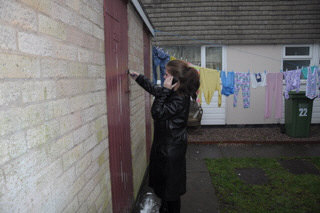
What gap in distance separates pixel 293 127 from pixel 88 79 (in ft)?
22.6

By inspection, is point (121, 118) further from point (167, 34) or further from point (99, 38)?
point (167, 34)

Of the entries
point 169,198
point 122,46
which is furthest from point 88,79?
point 169,198

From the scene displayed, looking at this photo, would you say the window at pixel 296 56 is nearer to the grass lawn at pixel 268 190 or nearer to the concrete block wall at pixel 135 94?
the grass lawn at pixel 268 190

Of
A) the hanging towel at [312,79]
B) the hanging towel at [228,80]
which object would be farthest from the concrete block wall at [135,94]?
the hanging towel at [312,79]

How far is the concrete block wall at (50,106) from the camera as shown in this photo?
1.01 metres

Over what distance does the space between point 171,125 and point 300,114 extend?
5.90 meters

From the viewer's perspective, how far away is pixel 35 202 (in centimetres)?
116

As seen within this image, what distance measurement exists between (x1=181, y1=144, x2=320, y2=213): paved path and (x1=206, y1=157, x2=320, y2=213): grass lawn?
17cm

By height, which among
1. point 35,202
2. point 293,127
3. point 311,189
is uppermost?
point 35,202

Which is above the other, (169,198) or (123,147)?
(123,147)

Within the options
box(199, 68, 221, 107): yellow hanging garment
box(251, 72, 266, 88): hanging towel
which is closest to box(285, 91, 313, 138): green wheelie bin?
A: box(251, 72, 266, 88): hanging towel

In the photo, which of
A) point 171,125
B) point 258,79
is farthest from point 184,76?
point 258,79

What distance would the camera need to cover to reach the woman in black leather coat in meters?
2.50

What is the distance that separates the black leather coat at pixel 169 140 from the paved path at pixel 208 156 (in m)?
1.12
